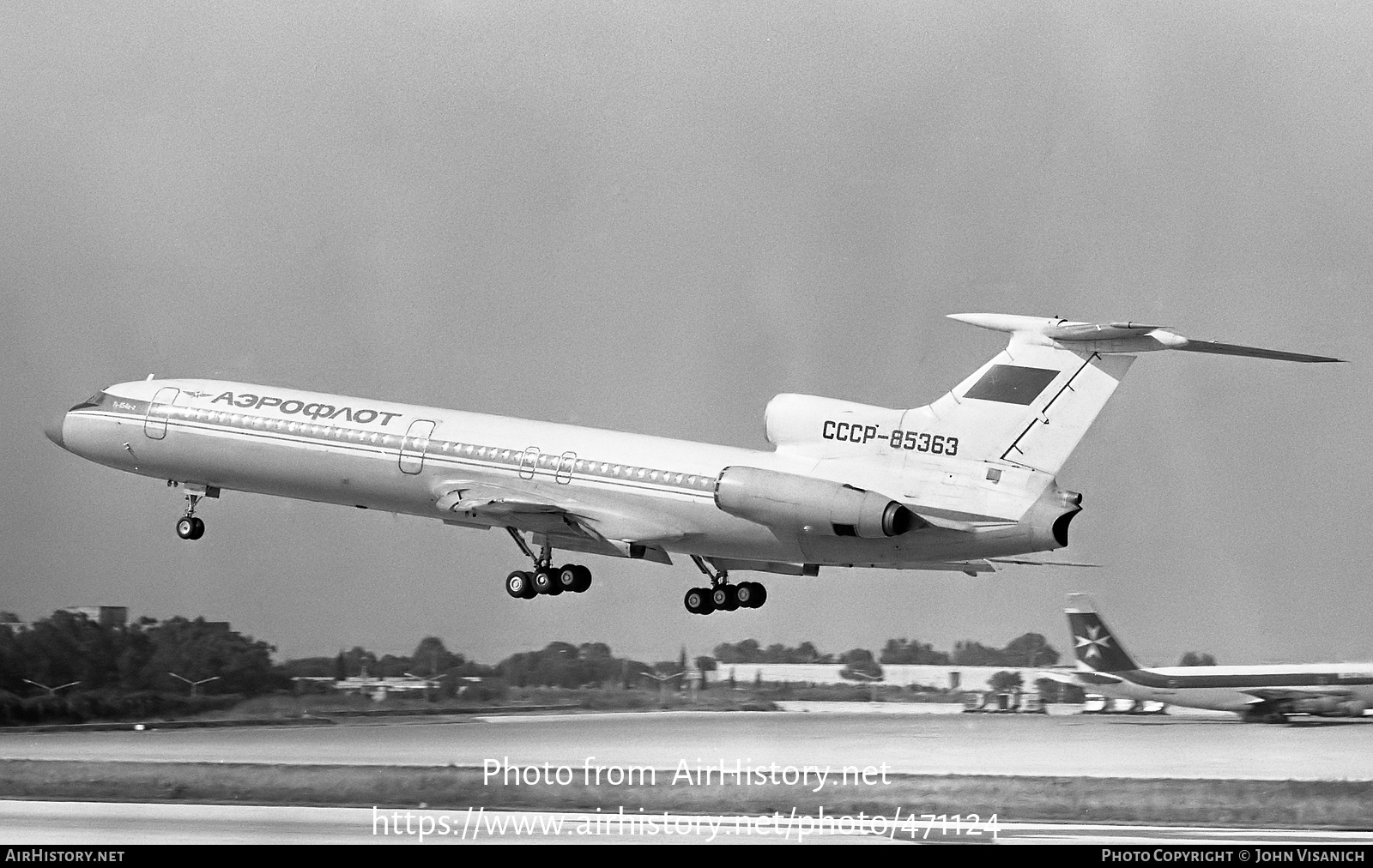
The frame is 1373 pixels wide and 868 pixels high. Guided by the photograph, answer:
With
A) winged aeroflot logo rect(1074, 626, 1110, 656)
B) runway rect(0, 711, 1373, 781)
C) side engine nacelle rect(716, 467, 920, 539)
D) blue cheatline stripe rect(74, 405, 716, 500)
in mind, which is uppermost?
blue cheatline stripe rect(74, 405, 716, 500)

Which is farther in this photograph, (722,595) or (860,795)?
(722,595)

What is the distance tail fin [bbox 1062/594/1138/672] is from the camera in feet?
158

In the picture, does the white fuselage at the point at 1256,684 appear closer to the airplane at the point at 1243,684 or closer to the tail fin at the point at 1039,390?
the airplane at the point at 1243,684

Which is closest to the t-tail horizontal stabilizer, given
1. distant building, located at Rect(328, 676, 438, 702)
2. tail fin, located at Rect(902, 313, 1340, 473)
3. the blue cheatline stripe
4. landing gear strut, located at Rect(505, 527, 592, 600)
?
tail fin, located at Rect(902, 313, 1340, 473)

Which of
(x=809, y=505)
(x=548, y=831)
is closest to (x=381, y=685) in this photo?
(x=548, y=831)

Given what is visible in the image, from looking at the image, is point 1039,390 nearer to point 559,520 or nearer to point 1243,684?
point 559,520

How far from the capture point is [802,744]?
139ft

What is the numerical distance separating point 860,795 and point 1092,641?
36.5 feet

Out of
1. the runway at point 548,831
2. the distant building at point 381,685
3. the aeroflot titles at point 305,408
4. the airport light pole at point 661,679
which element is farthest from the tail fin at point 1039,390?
the distant building at point 381,685

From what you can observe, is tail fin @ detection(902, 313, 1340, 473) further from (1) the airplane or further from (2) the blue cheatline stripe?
(1) the airplane

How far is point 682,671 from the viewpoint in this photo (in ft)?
149

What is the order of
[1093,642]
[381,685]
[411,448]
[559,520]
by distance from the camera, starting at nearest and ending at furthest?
1. [559,520]
2. [411,448]
3. [381,685]
4. [1093,642]
